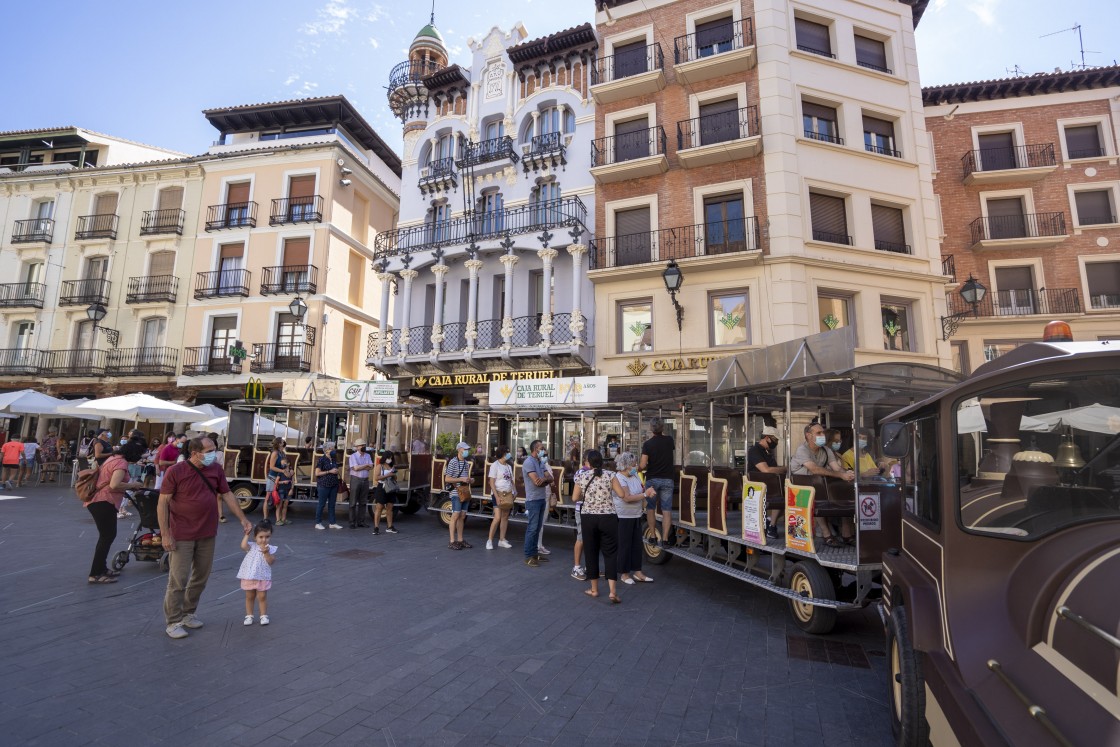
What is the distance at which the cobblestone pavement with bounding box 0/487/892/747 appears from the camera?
12.5ft

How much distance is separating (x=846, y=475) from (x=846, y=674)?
2462 mm

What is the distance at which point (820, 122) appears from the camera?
56.7ft

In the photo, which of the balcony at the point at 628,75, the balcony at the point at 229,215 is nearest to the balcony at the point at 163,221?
the balcony at the point at 229,215

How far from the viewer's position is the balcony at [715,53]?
671 inches

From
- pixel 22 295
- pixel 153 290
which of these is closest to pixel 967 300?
pixel 153 290

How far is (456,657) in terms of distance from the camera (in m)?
5.07

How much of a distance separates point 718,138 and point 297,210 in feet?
62.9

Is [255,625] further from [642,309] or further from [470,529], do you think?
Answer: [642,309]

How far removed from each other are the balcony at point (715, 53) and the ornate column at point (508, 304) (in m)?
8.40

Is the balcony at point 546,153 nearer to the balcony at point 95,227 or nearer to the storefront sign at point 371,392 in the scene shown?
the storefront sign at point 371,392

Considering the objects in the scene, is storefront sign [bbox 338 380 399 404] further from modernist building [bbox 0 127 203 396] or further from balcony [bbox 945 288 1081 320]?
balcony [bbox 945 288 1081 320]

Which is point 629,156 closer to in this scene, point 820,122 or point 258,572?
point 820,122

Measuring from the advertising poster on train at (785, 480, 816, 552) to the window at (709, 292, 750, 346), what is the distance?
10.1 meters

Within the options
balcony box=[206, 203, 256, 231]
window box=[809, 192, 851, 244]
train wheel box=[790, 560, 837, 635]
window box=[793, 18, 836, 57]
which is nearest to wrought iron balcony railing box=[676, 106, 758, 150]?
window box=[809, 192, 851, 244]
